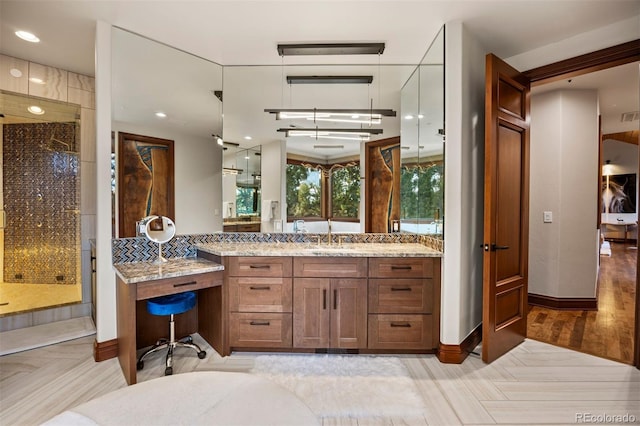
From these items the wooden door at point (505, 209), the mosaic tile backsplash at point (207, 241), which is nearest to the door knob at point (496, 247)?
the wooden door at point (505, 209)

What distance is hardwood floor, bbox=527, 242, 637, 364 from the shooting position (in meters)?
2.72

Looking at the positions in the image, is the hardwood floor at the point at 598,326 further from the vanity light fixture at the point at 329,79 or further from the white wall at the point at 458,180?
the vanity light fixture at the point at 329,79

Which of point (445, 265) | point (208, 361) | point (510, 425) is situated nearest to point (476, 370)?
point (510, 425)

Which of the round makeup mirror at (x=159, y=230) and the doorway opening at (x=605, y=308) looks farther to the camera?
the doorway opening at (x=605, y=308)

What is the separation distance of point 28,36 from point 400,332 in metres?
4.18

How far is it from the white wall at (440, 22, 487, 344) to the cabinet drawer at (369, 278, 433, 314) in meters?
0.14

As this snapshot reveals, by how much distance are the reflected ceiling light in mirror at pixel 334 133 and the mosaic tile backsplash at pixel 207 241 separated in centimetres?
103

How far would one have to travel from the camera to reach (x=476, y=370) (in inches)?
93.3

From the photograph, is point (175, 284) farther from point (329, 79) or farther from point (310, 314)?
point (329, 79)

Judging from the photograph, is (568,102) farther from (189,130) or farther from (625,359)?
(189,130)

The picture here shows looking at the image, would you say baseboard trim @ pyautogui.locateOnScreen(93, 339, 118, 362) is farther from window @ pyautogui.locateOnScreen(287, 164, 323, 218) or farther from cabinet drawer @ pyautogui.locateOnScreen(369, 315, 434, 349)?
cabinet drawer @ pyautogui.locateOnScreen(369, 315, 434, 349)

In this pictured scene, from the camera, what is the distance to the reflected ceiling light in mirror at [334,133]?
10.2 feet

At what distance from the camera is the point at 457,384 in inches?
86.0

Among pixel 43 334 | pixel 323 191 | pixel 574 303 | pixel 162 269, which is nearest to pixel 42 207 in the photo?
→ pixel 43 334
